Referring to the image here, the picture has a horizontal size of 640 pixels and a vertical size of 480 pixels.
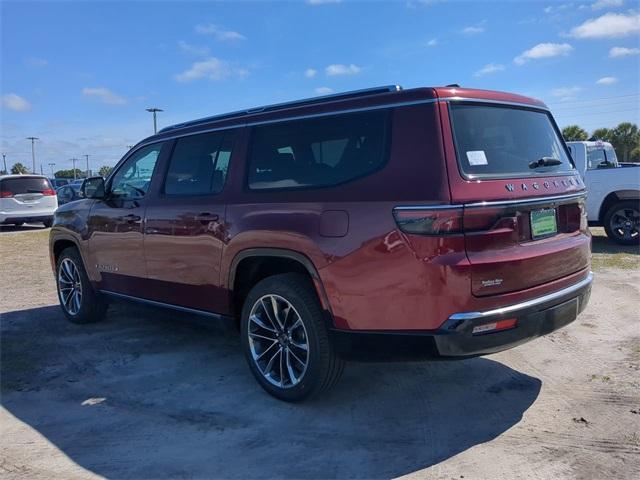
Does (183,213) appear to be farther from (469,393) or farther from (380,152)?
(469,393)

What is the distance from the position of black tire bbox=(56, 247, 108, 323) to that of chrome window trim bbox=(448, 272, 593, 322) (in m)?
4.14

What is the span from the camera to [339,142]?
360cm

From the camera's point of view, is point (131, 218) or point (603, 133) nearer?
point (131, 218)

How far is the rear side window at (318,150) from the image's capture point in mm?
3385

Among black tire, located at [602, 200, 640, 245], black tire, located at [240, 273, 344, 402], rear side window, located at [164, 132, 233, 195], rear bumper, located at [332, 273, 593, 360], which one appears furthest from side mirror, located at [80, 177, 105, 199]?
black tire, located at [602, 200, 640, 245]

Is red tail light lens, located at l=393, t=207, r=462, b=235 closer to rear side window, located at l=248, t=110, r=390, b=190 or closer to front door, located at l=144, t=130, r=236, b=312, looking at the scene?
rear side window, located at l=248, t=110, r=390, b=190

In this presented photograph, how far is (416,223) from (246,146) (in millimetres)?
1689

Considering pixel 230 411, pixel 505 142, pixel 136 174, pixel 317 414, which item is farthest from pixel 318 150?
pixel 136 174

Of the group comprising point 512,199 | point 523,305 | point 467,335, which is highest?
point 512,199

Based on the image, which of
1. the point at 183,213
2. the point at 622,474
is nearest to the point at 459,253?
the point at 622,474

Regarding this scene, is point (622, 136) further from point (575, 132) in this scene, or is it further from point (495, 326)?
point (495, 326)

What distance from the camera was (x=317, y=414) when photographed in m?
3.69

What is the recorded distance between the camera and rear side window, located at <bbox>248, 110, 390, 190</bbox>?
3385 millimetres

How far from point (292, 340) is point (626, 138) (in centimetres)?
6084
